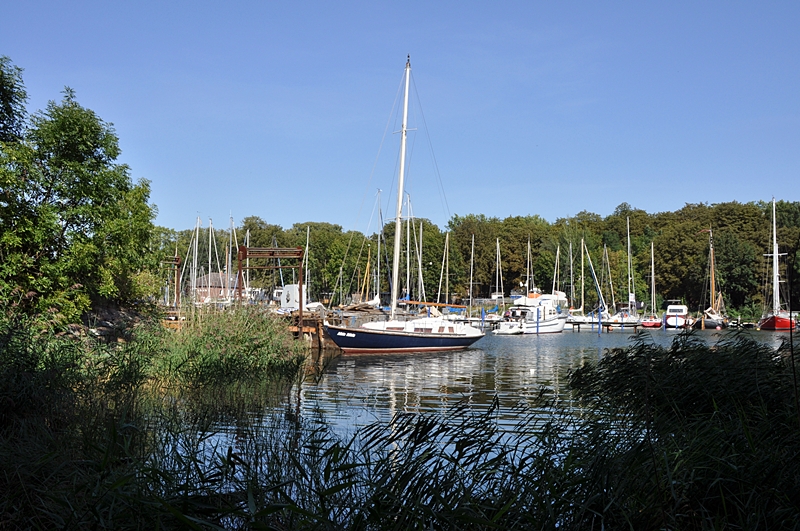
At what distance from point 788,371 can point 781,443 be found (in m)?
3.64

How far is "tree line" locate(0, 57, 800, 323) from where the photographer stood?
18.7m

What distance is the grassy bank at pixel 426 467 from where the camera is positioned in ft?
17.0

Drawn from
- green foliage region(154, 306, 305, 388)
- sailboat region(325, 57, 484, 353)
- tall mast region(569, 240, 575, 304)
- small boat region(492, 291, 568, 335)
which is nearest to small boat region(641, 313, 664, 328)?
small boat region(492, 291, 568, 335)

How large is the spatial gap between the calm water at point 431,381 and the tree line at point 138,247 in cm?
681

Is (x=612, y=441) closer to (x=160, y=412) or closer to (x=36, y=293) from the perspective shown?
(x=160, y=412)

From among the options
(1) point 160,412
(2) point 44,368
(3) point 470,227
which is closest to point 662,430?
(1) point 160,412

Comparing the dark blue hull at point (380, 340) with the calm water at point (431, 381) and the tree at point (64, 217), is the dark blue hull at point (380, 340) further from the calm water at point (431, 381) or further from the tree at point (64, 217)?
the tree at point (64, 217)

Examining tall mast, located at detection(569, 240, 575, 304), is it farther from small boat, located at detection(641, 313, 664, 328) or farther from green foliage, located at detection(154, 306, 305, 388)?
green foliage, located at detection(154, 306, 305, 388)

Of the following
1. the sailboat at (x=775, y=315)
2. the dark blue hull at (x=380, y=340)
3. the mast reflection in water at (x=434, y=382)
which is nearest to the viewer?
the mast reflection in water at (x=434, y=382)

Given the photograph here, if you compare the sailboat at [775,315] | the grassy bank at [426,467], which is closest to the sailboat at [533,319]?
the sailboat at [775,315]

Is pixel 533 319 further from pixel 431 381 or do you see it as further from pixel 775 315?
pixel 431 381

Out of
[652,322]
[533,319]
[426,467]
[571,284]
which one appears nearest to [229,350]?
[426,467]

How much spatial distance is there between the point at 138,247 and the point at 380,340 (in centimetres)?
1505

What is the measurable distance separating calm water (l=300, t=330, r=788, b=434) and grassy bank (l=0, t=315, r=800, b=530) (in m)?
2.61
